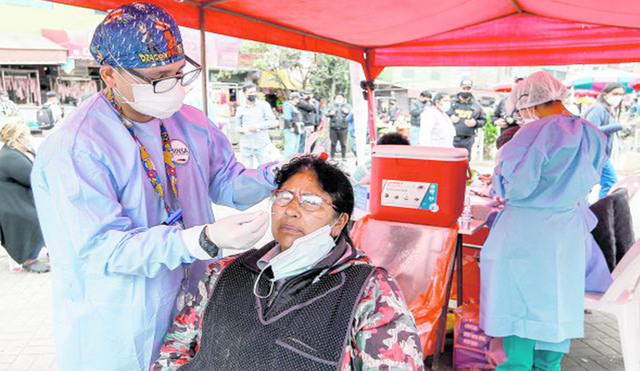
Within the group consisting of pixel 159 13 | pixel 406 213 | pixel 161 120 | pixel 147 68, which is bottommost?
pixel 406 213

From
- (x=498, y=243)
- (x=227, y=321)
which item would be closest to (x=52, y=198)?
(x=227, y=321)

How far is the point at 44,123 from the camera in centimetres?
→ 1118

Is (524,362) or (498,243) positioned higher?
(498,243)

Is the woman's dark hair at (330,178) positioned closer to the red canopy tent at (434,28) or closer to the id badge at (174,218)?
the id badge at (174,218)

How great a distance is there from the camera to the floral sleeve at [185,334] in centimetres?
153

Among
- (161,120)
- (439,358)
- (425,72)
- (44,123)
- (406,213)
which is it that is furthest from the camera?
(425,72)

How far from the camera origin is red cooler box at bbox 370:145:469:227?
2512mm

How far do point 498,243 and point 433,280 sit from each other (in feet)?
A: 1.32

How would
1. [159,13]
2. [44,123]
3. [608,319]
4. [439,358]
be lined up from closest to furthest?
[159,13], [439,358], [608,319], [44,123]

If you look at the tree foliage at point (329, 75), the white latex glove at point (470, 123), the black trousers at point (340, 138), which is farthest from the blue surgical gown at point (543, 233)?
the tree foliage at point (329, 75)

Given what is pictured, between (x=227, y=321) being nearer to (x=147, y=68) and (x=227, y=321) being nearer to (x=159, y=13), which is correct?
(x=147, y=68)

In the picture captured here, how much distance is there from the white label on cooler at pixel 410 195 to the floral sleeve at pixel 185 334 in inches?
50.2

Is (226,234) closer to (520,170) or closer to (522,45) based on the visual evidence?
(520,170)

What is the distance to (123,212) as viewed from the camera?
4.66 feet
